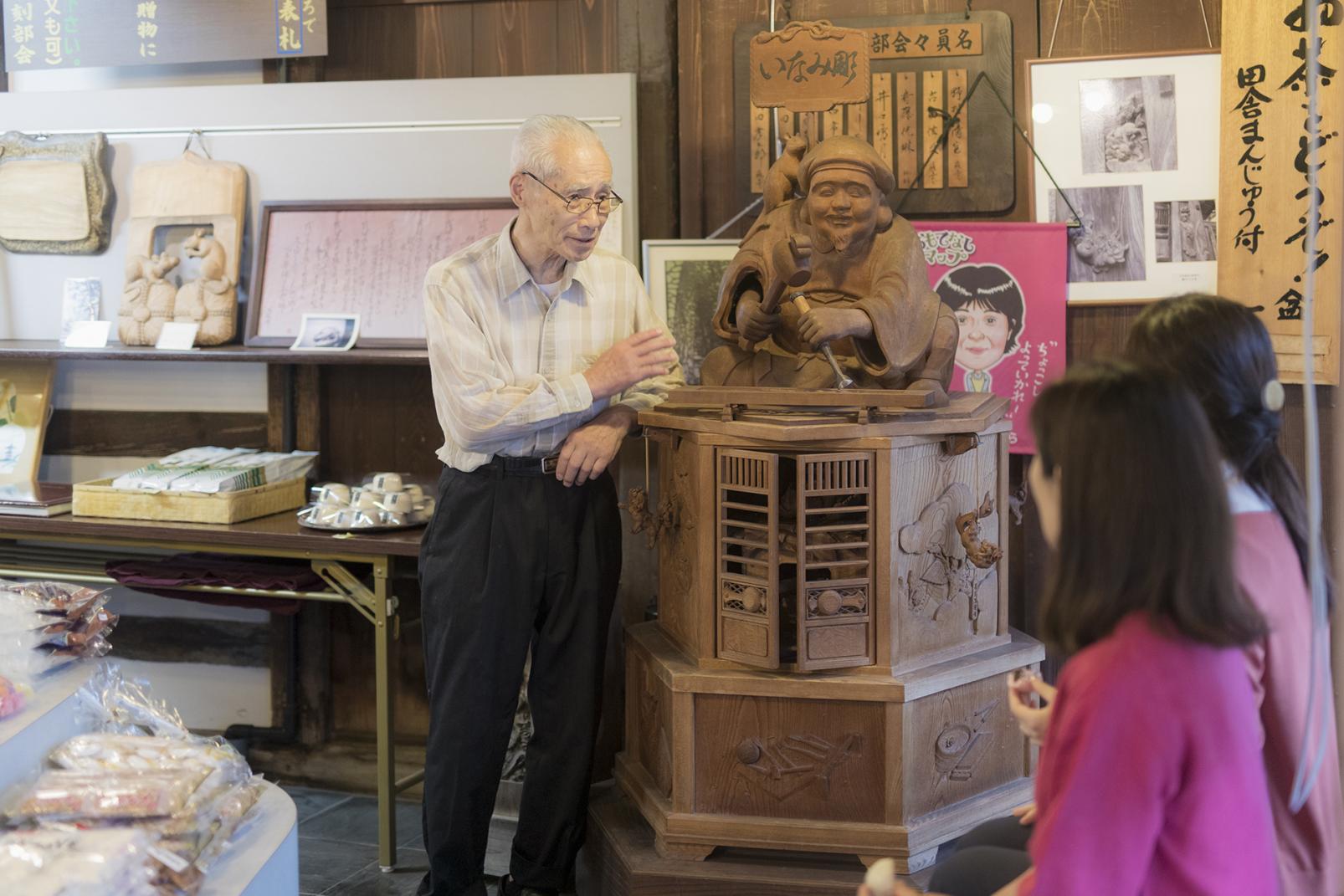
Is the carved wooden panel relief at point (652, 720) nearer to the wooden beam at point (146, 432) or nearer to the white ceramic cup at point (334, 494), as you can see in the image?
the white ceramic cup at point (334, 494)

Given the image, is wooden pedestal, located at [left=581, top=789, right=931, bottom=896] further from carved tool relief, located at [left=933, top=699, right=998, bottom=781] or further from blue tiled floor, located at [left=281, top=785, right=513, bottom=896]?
blue tiled floor, located at [left=281, top=785, right=513, bottom=896]

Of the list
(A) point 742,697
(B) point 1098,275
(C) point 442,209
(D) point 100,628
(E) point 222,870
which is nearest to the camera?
(E) point 222,870

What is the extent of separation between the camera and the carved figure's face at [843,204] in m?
2.55

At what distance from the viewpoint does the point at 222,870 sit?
182 centimetres

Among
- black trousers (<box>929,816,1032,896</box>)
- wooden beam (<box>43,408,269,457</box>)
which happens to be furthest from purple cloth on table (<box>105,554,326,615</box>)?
black trousers (<box>929,816,1032,896</box>)

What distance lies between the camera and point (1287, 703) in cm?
151

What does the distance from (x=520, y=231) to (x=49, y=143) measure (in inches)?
75.1

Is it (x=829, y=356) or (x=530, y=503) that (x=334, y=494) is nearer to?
(x=530, y=503)

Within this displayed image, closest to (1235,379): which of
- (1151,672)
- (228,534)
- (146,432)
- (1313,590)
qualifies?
(1313,590)

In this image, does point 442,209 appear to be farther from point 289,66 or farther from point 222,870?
point 222,870

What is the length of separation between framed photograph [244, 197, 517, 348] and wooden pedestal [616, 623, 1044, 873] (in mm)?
1460

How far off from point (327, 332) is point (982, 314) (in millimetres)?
1813

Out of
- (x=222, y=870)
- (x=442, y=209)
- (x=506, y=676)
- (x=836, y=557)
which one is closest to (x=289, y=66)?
(x=442, y=209)

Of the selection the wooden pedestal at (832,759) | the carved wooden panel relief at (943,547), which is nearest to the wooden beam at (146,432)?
the wooden pedestal at (832,759)
